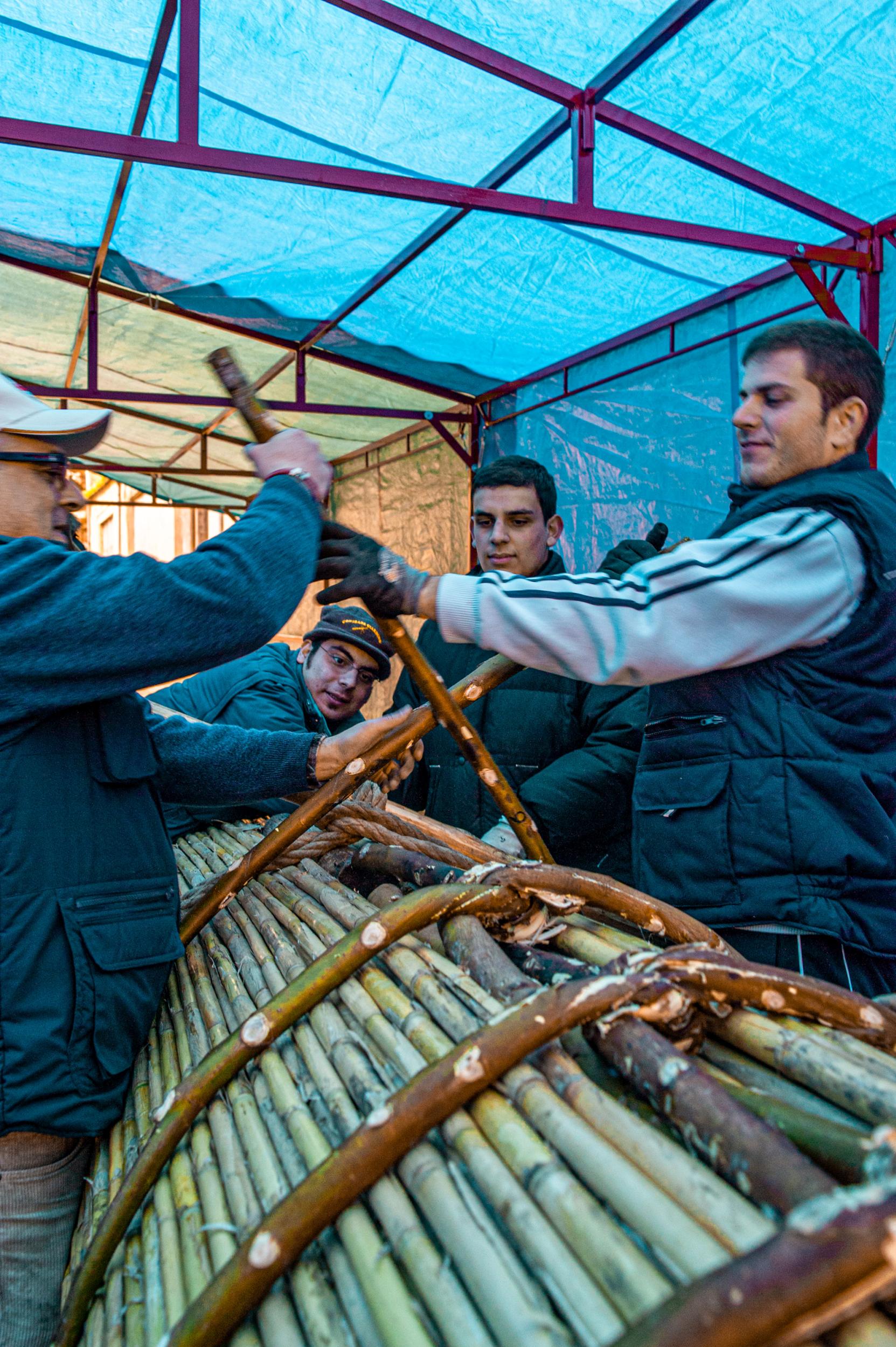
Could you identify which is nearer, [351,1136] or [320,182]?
[351,1136]

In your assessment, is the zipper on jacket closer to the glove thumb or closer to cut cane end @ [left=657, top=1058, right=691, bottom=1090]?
cut cane end @ [left=657, top=1058, right=691, bottom=1090]

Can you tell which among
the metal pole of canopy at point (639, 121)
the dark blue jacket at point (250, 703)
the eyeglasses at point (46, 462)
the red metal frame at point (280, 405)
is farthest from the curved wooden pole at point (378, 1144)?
the red metal frame at point (280, 405)

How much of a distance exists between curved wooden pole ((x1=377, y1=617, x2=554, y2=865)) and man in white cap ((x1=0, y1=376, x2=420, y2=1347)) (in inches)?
11.0

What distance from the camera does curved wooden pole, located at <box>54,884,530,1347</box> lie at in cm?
106

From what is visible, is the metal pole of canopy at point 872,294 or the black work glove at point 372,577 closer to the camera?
the black work glove at point 372,577

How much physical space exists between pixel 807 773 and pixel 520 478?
140 centimetres

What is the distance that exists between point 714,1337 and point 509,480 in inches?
85.5

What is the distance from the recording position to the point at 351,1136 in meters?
0.85

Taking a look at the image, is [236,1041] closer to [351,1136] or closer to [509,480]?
[351,1136]

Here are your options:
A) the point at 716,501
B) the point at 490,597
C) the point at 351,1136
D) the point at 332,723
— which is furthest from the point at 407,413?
the point at 351,1136

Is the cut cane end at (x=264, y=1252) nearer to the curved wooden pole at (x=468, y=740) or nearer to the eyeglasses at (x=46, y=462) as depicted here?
the curved wooden pole at (x=468, y=740)

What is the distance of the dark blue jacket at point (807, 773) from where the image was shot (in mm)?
1307

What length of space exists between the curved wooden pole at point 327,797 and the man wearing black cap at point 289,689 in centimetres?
77

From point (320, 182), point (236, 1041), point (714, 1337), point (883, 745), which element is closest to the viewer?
point (714, 1337)
